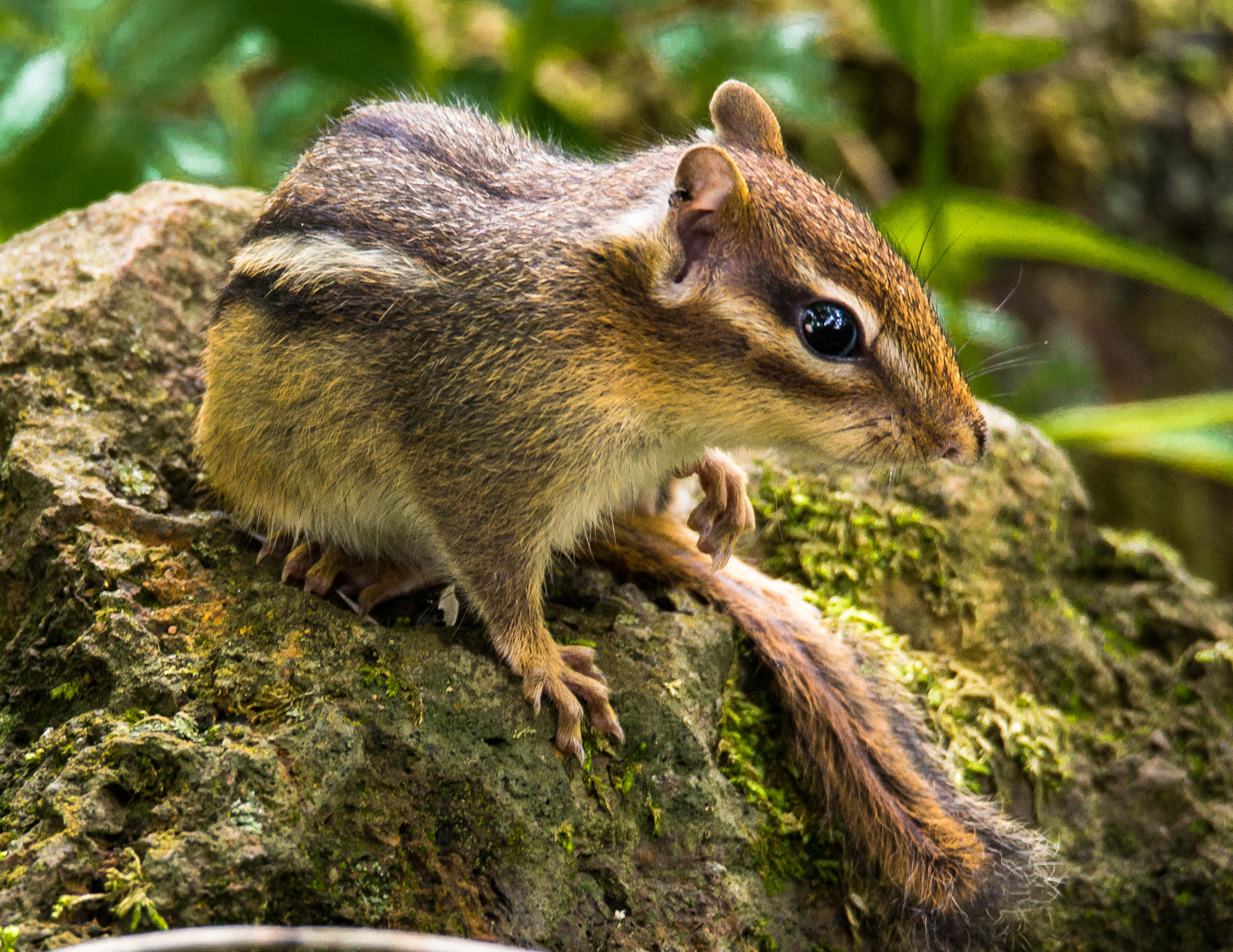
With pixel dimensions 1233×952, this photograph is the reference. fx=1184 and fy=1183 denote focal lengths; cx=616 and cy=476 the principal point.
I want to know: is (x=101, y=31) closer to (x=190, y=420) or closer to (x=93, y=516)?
(x=190, y=420)

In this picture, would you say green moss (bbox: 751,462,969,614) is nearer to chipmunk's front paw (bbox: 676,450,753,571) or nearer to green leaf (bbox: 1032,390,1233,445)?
chipmunk's front paw (bbox: 676,450,753,571)

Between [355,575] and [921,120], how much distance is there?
6.40m

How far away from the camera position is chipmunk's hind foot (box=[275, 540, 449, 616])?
10.2 feet

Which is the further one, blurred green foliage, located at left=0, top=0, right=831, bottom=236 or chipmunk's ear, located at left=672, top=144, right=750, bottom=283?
blurred green foliage, located at left=0, top=0, right=831, bottom=236

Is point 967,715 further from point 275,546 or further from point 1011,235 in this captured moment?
point 1011,235

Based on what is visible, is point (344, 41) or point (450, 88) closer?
point (450, 88)

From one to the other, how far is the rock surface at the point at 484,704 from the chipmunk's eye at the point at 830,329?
0.89m

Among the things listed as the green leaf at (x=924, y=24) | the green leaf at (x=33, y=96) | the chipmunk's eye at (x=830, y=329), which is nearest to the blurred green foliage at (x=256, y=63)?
the green leaf at (x=33, y=96)

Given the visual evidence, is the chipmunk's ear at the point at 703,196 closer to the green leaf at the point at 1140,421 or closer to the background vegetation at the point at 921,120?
the background vegetation at the point at 921,120

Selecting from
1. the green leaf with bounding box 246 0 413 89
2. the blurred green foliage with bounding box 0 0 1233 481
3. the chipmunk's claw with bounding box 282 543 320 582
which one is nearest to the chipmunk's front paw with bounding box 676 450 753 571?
the chipmunk's claw with bounding box 282 543 320 582

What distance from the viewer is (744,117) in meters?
3.29

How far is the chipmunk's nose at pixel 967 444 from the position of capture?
116 inches

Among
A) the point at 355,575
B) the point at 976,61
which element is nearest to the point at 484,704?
the point at 355,575

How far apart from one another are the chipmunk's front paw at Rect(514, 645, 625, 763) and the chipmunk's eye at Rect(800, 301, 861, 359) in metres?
0.97
